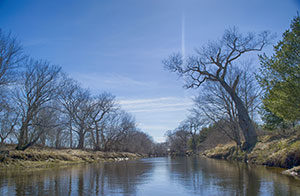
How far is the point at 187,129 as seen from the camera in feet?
270

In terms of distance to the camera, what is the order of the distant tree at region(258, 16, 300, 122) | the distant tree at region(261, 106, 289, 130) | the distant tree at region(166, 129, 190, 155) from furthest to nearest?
the distant tree at region(166, 129, 190, 155), the distant tree at region(261, 106, 289, 130), the distant tree at region(258, 16, 300, 122)

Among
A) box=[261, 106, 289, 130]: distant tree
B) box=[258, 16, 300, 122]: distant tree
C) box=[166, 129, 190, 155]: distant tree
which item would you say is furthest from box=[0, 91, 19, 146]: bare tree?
box=[166, 129, 190, 155]: distant tree

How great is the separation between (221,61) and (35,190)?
23.4 metres

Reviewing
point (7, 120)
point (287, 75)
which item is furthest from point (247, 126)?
point (7, 120)

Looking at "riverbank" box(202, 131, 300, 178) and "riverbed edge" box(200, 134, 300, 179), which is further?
"riverbank" box(202, 131, 300, 178)

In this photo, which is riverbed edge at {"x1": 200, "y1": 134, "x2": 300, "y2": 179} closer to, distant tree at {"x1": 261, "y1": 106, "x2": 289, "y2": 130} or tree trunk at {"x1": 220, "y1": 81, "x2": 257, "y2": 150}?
tree trunk at {"x1": 220, "y1": 81, "x2": 257, "y2": 150}

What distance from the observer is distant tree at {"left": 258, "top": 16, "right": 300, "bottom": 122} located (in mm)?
11898

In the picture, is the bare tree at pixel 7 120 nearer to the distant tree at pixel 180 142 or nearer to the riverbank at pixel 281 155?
the riverbank at pixel 281 155

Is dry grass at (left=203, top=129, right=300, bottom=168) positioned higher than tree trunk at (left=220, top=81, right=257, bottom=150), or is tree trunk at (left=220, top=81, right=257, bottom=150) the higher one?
tree trunk at (left=220, top=81, right=257, bottom=150)

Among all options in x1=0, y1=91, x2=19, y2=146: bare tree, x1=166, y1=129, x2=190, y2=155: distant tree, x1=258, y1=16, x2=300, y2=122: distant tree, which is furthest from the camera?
x1=166, y1=129, x2=190, y2=155: distant tree

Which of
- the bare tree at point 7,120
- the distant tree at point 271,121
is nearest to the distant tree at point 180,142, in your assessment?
the distant tree at point 271,121

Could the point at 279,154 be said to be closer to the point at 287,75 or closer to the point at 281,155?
the point at 281,155

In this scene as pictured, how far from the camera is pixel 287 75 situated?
1250 centimetres

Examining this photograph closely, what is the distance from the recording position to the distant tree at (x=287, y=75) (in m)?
11.9
